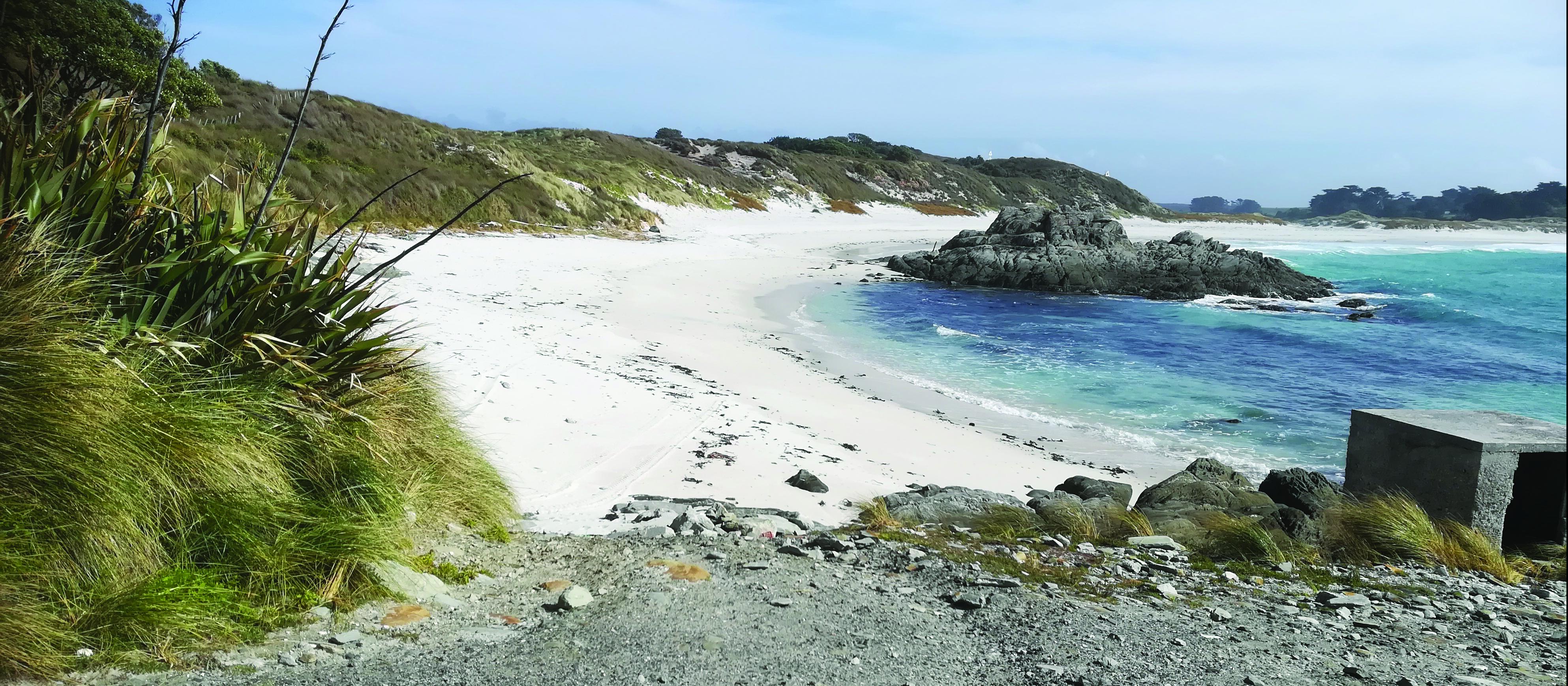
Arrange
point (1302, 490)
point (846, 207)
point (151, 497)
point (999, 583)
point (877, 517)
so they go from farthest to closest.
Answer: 1. point (846, 207)
2. point (1302, 490)
3. point (877, 517)
4. point (999, 583)
5. point (151, 497)

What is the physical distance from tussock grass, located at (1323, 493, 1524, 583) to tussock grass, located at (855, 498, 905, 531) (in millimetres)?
2855

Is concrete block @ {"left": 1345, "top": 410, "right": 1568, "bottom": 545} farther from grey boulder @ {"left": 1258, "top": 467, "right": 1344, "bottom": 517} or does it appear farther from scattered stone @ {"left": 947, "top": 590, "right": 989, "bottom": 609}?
scattered stone @ {"left": 947, "top": 590, "right": 989, "bottom": 609}

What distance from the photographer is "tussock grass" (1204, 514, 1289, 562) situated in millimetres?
5750

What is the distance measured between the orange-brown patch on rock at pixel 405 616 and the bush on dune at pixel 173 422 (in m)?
0.18

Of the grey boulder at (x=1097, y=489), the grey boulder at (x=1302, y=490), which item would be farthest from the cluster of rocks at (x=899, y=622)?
the grey boulder at (x=1097, y=489)

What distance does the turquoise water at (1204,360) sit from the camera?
13430 millimetres

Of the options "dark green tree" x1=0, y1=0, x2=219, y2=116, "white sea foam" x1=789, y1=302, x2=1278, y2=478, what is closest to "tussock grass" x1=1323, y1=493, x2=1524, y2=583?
"white sea foam" x1=789, y1=302, x2=1278, y2=478

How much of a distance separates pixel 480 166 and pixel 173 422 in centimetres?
3155

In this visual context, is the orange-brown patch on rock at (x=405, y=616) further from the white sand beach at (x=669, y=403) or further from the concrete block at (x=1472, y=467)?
the concrete block at (x=1472, y=467)

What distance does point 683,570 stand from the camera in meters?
4.63

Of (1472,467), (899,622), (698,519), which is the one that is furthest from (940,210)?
(899,622)

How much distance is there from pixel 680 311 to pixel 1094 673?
15.2 metres

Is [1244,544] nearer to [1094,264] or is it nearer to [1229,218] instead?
[1094,264]

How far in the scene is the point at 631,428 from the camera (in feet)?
27.5
